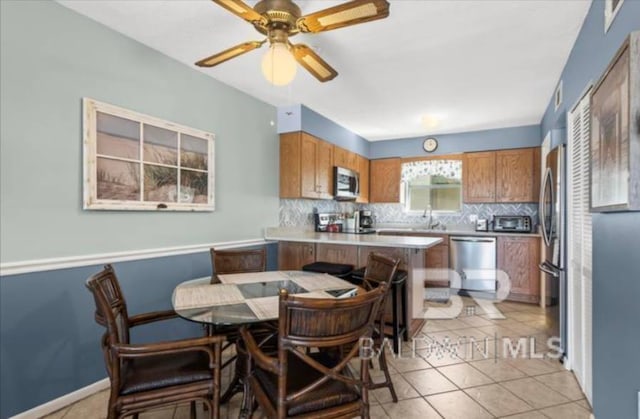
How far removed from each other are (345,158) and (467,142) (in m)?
1.96

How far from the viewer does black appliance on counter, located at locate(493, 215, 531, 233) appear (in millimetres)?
4555

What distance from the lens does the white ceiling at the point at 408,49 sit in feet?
6.75

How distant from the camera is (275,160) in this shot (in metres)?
3.92

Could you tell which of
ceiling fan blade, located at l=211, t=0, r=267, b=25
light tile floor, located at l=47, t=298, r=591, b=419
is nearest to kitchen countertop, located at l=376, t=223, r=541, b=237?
light tile floor, located at l=47, t=298, r=591, b=419

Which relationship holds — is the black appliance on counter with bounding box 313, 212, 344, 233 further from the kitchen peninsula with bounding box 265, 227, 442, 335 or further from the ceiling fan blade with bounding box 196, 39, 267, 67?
the ceiling fan blade with bounding box 196, 39, 267, 67

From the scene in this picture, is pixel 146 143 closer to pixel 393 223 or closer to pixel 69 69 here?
pixel 69 69

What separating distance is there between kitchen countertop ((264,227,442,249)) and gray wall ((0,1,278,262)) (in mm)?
899

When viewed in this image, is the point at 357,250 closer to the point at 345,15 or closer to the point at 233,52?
the point at 233,52

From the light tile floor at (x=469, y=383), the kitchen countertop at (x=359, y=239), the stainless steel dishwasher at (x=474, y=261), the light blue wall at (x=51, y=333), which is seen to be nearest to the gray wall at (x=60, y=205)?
the light blue wall at (x=51, y=333)

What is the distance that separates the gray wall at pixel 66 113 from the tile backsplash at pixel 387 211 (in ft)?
4.55

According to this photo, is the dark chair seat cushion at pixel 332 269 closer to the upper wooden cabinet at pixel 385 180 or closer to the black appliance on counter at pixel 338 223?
the black appliance on counter at pixel 338 223

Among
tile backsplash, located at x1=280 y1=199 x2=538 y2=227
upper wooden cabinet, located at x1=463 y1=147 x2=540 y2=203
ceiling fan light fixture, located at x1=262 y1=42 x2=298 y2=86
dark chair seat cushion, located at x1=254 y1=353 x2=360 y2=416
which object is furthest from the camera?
upper wooden cabinet, located at x1=463 y1=147 x2=540 y2=203

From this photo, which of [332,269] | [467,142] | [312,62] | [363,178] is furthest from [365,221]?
[312,62]

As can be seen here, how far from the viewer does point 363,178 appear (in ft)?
18.5
